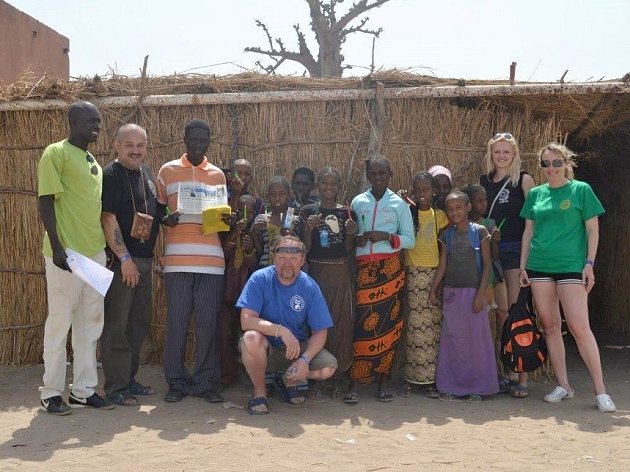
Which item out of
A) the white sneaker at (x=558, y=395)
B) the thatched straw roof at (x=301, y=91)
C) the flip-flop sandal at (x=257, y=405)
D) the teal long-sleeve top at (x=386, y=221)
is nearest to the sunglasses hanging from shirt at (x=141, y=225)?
the flip-flop sandal at (x=257, y=405)

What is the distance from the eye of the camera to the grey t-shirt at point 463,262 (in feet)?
15.8

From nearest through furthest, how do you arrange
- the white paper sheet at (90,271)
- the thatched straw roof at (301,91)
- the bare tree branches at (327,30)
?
the white paper sheet at (90,271)
the thatched straw roof at (301,91)
the bare tree branches at (327,30)

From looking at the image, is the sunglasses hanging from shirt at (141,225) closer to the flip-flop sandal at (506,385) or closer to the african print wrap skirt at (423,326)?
the african print wrap skirt at (423,326)

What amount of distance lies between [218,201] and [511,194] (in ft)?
7.09

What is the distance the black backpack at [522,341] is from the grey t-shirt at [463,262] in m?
0.34

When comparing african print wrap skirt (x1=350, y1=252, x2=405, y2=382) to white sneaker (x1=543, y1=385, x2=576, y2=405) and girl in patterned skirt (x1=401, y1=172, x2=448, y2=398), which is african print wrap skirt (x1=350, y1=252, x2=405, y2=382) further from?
white sneaker (x1=543, y1=385, x2=576, y2=405)

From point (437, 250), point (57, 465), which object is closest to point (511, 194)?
point (437, 250)

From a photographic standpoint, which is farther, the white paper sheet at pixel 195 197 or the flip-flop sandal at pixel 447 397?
the flip-flop sandal at pixel 447 397

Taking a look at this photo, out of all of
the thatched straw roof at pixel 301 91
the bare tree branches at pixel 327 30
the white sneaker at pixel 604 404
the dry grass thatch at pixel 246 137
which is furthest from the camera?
the bare tree branches at pixel 327 30

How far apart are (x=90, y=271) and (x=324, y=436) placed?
68.1 inches

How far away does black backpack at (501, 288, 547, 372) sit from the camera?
4.71 metres

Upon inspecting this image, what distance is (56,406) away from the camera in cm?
431

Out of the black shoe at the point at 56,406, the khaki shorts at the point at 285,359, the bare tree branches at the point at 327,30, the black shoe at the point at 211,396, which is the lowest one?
the black shoe at the point at 211,396

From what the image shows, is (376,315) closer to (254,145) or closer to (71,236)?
(254,145)
